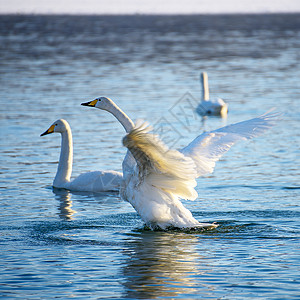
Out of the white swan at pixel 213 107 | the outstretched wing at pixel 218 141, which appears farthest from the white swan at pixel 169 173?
the white swan at pixel 213 107

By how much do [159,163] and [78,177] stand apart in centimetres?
447

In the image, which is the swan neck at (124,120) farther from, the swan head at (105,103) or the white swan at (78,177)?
the white swan at (78,177)

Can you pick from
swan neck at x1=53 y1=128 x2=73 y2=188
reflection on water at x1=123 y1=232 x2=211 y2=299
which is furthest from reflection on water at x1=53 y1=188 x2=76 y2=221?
reflection on water at x1=123 y1=232 x2=211 y2=299

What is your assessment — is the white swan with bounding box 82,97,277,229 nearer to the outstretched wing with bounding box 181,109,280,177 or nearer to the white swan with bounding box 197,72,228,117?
the outstretched wing with bounding box 181,109,280,177

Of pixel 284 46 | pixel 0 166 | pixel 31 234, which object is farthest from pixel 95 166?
pixel 284 46

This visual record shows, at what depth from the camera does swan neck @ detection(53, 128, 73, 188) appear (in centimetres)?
1386

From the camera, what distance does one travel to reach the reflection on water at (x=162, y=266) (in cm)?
823

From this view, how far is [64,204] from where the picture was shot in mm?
12648

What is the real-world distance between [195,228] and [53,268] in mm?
2429

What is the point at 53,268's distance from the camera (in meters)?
9.00

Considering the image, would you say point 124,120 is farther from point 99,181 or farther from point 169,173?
point 99,181

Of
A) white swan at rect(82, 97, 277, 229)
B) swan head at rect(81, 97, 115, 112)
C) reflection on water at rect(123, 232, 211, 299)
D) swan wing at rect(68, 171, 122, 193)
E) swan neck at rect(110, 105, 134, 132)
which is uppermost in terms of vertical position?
swan head at rect(81, 97, 115, 112)

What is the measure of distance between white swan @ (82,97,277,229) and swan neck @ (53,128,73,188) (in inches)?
118

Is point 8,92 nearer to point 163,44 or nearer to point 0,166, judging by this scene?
point 0,166
